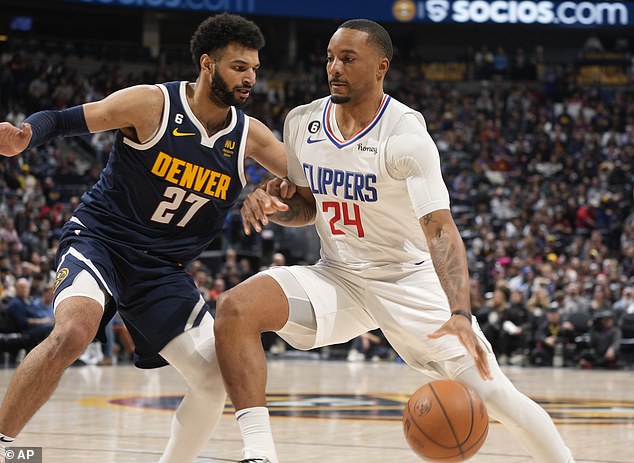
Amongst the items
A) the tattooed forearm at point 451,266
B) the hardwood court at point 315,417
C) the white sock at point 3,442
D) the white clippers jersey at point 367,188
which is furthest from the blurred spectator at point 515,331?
the white sock at point 3,442

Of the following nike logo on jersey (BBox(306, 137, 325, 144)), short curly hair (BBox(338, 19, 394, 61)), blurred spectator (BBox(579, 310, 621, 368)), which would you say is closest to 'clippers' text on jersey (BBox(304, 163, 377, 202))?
nike logo on jersey (BBox(306, 137, 325, 144))

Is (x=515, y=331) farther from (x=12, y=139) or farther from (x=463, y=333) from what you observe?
(x=12, y=139)

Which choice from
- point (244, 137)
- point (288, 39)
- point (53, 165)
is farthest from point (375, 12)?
point (244, 137)

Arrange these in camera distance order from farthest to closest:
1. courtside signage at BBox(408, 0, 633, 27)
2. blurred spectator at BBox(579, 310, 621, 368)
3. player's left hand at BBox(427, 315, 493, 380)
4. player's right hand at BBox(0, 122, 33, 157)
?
courtside signage at BBox(408, 0, 633, 27) < blurred spectator at BBox(579, 310, 621, 368) < player's right hand at BBox(0, 122, 33, 157) < player's left hand at BBox(427, 315, 493, 380)

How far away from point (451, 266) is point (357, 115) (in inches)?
38.6

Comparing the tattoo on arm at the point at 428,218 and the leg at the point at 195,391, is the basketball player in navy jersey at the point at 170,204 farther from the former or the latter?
the tattoo on arm at the point at 428,218

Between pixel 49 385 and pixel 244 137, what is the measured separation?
1.58m

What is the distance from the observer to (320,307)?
4562 mm

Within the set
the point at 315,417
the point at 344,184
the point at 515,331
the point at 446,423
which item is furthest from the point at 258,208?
the point at 515,331

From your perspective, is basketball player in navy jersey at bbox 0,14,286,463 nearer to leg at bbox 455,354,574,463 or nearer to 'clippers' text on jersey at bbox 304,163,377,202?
'clippers' text on jersey at bbox 304,163,377,202

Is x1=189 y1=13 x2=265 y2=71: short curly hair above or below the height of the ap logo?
below

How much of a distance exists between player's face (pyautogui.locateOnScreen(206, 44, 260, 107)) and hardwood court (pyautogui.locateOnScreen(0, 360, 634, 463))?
2204 mm

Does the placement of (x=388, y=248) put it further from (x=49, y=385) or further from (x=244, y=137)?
(x=49, y=385)

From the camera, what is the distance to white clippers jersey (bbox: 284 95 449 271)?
456 cm
